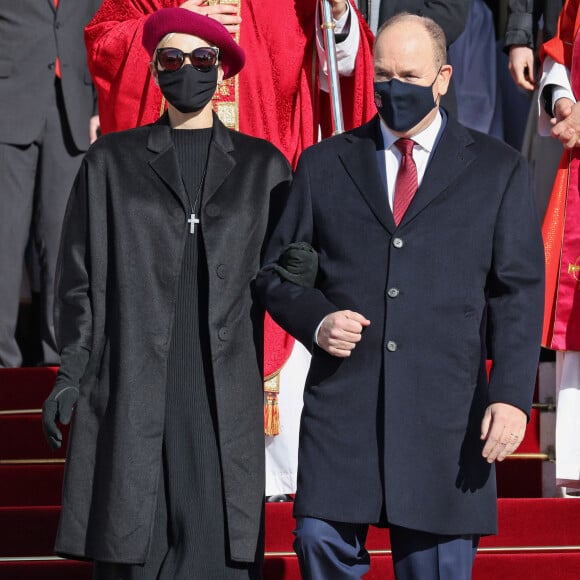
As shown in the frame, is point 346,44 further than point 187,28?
Yes

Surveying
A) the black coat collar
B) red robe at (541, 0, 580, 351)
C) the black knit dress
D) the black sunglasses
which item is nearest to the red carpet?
red robe at (541, 0, 580, 351)

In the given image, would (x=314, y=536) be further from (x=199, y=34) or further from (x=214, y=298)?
(x=199, y=34)

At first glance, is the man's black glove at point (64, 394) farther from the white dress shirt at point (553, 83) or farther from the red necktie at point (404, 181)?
the white dress shirt at point (553, 83)

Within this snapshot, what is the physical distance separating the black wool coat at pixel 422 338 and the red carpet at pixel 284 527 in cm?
117

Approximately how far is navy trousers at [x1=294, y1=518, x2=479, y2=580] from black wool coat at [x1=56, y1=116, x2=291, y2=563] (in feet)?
1.18

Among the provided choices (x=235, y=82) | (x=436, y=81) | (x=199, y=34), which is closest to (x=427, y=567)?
(x=436, y=81)

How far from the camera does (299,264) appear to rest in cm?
409

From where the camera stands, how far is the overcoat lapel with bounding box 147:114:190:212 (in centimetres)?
439

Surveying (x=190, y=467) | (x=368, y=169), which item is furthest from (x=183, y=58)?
(x=190, y=467)

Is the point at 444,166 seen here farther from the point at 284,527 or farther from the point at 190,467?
the point at 284,527

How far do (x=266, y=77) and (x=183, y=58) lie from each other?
53.2 inches

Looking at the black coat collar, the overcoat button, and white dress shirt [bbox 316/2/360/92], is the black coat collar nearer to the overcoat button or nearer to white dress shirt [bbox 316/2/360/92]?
the overcoat button

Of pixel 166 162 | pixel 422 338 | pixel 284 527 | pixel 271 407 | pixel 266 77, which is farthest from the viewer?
pixel 266 77

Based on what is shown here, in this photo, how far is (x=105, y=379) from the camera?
14.2 ft
